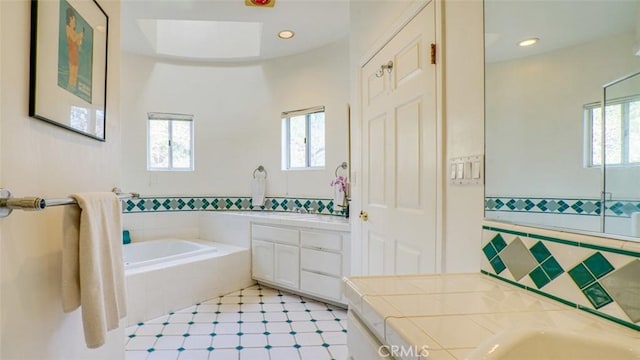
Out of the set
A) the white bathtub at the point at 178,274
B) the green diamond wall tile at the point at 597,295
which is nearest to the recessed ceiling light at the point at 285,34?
the white bathtub at the point at 178,274

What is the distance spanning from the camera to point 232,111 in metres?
4.04

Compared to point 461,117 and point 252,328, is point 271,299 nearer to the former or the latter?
point 252,328

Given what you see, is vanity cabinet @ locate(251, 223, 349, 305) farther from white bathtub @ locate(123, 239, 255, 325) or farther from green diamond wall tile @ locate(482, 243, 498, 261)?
green diamond wall tile @ locate(482, 243, 498, 261)

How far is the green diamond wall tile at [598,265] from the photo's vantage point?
2.28 feet

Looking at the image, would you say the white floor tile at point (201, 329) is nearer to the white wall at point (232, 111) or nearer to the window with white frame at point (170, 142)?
the white wall at point (232, 111)

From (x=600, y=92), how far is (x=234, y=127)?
12.3 ft

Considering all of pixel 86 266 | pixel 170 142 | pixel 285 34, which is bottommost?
pixel 86 266

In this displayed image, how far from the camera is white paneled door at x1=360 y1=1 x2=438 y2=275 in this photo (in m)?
1.42

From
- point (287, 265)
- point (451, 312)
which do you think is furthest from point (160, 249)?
point (451, 312)

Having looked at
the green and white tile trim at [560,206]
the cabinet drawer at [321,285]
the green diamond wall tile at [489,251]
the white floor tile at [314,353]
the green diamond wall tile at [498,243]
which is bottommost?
the white floor tile at [314,353]

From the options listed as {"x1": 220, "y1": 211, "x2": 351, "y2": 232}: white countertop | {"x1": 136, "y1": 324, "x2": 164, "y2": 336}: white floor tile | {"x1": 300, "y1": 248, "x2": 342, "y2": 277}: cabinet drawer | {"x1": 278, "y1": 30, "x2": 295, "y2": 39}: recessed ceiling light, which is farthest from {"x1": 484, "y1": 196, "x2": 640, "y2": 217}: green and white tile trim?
{"x1": 278, "y1": 30, "x2": 295, "y2": 39}: recessed ceiling light

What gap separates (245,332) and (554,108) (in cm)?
233

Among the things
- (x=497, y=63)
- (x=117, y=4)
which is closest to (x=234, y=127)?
(x=117, y=4)

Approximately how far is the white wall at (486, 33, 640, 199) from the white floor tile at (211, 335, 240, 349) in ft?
6.41
